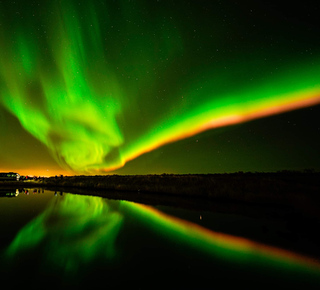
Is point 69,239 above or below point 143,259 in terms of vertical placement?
above

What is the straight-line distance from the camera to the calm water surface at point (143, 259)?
506 centimetres

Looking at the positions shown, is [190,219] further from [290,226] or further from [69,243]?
[69,243]

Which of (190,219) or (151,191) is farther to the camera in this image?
(151,191)

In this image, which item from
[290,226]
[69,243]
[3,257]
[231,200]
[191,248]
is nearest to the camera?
[3,257]

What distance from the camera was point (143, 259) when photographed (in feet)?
20.6

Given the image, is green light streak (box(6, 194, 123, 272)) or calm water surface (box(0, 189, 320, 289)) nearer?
calm water surface (box(0, 189, 320, 289))

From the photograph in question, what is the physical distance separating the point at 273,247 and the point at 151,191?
21.8 m

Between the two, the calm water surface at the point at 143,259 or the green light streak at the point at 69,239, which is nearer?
the calm water surface at the point at 143,259

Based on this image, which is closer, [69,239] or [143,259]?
[143,259]

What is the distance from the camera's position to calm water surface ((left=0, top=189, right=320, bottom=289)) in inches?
199

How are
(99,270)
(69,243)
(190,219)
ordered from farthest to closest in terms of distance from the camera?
(190,219)
(69,243)
(99,270)

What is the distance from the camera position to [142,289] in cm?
466

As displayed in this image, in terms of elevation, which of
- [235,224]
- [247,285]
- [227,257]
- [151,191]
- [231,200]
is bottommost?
[247,285]

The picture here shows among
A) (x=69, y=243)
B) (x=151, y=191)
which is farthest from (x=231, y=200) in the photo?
(x=69, y=243)
